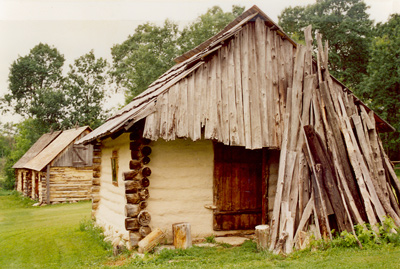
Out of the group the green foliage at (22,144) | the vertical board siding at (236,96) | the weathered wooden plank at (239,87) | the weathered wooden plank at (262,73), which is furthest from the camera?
the green foliage at (22,144)

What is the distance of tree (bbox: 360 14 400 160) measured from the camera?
22312 mm

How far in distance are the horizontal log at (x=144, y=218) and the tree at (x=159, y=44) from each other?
981 inches

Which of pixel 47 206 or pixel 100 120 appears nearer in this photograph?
pixel 47 206

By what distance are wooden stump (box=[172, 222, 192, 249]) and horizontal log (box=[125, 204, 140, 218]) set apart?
3.08ft

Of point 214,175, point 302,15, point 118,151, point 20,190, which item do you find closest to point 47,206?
point 20,190

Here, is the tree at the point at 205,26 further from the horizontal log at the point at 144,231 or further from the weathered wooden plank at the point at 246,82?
the horizontal log at the point at 144,231

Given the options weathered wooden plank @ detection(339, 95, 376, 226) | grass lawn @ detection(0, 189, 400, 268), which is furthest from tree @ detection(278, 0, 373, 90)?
grass lawn @ detection(0, 189, 400, 268)

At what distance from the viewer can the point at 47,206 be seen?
23.1 meters

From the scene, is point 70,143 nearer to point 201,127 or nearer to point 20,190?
point 20,190

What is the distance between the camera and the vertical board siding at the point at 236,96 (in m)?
8.30

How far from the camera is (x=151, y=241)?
26.2 ft

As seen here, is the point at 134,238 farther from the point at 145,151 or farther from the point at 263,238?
the point at 263,238

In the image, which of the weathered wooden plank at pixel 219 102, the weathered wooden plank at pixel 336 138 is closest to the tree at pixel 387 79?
the weathered wooden plank at pixel 336 138

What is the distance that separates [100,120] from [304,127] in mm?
34807
